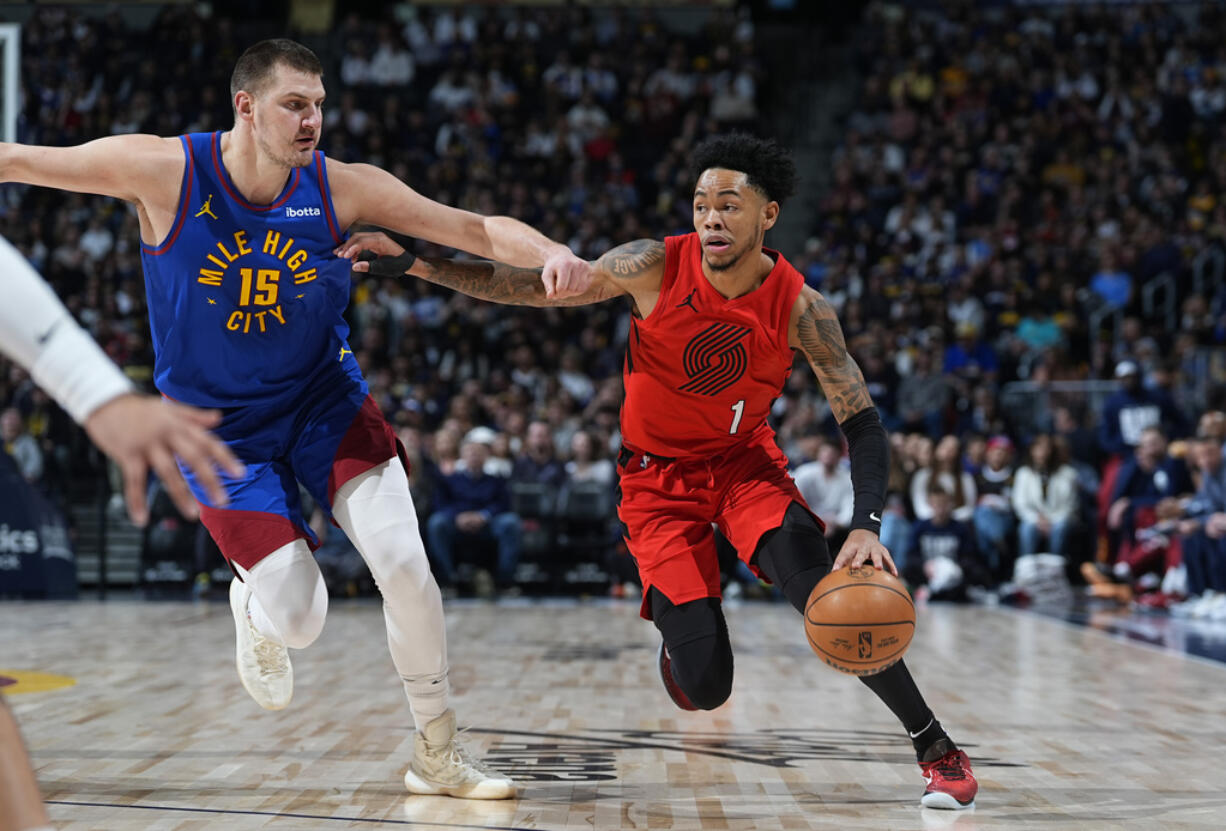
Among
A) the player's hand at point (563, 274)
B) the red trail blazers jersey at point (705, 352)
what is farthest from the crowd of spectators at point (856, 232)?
the player's hand at point (563, 274)

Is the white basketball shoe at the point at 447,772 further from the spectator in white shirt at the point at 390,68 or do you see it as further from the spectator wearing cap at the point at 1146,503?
the spectator in white shirt at the point at 390,68

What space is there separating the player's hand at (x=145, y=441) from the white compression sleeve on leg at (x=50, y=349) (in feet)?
0.09

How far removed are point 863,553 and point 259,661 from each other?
192cm

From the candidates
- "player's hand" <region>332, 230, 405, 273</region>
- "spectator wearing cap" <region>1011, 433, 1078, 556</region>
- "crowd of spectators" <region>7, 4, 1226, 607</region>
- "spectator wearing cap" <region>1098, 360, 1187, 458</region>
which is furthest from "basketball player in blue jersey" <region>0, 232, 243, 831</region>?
"spectator wearing cap" <region>1098, 360, 1187, 458</region>

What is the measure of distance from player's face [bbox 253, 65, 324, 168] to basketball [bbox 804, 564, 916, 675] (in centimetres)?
191

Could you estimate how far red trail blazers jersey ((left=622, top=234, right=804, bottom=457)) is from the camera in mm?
4043

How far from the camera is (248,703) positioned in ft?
18.5

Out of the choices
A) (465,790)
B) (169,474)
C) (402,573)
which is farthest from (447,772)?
(169,474)

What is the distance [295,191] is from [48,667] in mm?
4074

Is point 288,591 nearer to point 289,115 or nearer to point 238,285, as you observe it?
point 238,285

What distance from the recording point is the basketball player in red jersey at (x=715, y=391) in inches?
155

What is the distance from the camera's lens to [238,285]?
3.69m

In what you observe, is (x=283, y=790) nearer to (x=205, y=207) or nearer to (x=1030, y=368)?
(x=205, y=207)

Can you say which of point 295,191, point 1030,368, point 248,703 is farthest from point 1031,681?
point 1030,368
